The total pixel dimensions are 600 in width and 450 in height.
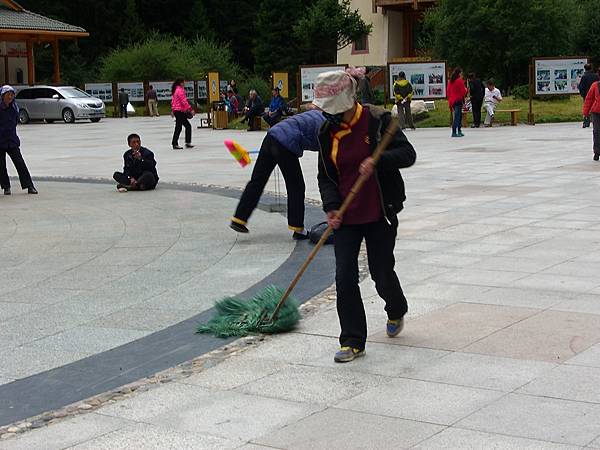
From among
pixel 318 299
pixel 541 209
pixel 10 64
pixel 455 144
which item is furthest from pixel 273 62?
pixel 318 299

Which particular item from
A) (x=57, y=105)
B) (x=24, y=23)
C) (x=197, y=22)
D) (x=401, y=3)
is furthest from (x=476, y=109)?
(x=197, y=22)

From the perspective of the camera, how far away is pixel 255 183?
34.3 ft

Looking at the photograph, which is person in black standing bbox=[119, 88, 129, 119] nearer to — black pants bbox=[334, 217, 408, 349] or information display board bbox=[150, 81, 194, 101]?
information display board bbox=[150, 81, 194, 101]

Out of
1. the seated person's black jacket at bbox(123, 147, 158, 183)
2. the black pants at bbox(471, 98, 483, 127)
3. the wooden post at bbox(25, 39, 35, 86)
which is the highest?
the wooden post at bbox(25, 39, 35, 86)

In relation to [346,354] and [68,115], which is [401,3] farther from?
[346,354]

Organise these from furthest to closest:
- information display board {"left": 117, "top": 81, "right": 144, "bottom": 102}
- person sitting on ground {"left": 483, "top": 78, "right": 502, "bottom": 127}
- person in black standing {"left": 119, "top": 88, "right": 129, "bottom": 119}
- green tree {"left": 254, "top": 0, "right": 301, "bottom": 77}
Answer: green tree {"left": 254, "top": 0, "right": 301, "bottom": 77}, information display board {"left": 117, "top": 81, "right": 144, "bottom": 102}, person in black standing {"left": 119, "top": 88, "right": 129, "bottom": 119}, person sitting on ground {"left": 483, "top": 78, "right": 502, "bottom": 127}

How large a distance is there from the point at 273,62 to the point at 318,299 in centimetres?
4918

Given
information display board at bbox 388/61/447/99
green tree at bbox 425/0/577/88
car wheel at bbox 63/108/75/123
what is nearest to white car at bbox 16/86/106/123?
car wheel at bbox 63/108/75/123

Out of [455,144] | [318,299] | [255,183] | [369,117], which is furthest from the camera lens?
[455,144]

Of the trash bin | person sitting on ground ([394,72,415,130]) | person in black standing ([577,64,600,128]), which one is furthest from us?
the trash bin

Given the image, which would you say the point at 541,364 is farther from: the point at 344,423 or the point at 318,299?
the point at 318,299

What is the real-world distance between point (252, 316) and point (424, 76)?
24.3 meters

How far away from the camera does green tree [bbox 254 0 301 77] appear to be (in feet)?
182

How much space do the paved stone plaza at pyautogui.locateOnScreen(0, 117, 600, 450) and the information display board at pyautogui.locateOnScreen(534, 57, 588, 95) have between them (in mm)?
15217
